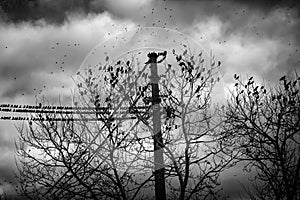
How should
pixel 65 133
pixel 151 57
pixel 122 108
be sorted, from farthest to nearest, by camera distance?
pixel 65 133 → pixel 122 108 → pixel 151 57

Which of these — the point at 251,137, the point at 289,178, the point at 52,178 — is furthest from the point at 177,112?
the point at 52,178

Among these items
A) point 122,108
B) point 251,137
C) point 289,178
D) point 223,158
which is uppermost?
point 122,108

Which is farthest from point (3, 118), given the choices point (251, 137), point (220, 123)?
point (251, 137)

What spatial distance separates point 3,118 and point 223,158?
8365 mm

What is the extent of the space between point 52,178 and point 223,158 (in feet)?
23.0

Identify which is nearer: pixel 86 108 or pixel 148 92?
pixel 148 92

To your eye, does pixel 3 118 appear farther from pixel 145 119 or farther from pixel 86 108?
pixel 145 119

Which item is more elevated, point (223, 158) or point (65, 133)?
point (65, 133)

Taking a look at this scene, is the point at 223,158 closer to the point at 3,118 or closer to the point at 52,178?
the point at 52,178

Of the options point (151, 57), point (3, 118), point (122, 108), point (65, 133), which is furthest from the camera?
point (65, 133)

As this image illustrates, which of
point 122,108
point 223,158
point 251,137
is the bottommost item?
point 223,158

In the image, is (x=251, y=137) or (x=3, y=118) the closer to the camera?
(x=3, y=118)

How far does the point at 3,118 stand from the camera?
39.8ft

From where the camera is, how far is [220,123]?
12.8m
